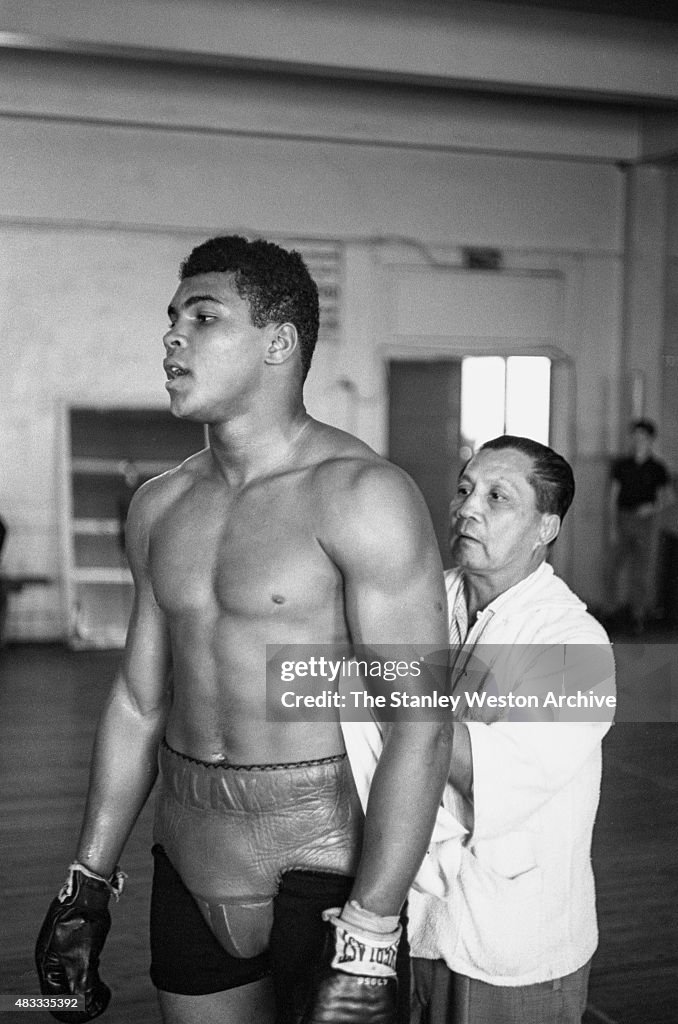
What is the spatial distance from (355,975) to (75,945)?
49 cm

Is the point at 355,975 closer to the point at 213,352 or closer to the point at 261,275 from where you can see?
the point at 213,352

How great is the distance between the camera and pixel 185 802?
1.81 metres

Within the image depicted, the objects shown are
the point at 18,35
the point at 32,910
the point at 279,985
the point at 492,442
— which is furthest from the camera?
the point at 18,35

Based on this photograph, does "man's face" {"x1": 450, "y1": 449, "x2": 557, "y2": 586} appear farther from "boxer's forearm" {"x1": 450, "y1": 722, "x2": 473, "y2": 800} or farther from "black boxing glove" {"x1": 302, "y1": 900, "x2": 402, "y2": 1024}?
"black boxing glove" {"x1": 302, "y1": 900, "x2": 402, "y2": 1024}

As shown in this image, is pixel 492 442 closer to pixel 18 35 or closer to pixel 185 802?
pixel 185 802

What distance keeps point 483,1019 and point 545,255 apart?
26.3ft

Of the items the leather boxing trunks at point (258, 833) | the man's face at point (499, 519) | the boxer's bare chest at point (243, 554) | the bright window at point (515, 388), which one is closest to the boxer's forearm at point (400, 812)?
the leather boxing trunks at point (258, 833)

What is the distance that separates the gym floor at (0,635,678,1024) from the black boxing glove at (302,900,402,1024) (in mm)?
1610

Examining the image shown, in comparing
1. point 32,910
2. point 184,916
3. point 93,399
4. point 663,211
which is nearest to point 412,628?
point 184,916

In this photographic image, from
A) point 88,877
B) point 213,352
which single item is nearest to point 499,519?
point 213,352

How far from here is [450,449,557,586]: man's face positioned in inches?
76.9

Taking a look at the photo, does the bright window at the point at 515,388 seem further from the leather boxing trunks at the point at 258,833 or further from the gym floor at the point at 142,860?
the leather boxing trunks at the point at 258,833

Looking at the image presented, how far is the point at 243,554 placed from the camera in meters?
1.76

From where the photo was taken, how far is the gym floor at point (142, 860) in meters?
3.15
